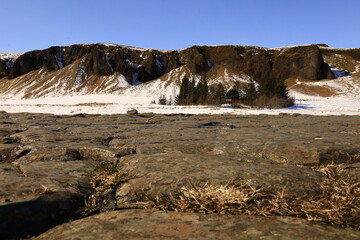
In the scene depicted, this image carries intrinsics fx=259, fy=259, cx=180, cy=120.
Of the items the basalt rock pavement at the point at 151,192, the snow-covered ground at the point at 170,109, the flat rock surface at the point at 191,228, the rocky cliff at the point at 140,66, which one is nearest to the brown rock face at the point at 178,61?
the rocky cliff at the point at 140,66

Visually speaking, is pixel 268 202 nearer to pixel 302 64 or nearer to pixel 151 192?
pixel 151 192

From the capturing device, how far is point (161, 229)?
1.51m

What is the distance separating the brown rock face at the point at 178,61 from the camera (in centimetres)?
10162

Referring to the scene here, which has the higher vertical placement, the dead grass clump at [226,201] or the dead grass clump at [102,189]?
the dead grass clump at [226,201]

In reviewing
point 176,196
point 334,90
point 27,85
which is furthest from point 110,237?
point 27,85

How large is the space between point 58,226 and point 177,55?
4978 inches

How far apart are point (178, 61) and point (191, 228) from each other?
123296 mm

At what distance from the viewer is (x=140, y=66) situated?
124 metres

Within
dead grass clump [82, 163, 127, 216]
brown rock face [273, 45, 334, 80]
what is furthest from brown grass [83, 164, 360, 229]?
brown rock face [273, 45, 334, 80]

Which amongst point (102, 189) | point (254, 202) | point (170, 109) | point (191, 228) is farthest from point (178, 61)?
point (191, 228)

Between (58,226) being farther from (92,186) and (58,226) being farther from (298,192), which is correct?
(298,192)

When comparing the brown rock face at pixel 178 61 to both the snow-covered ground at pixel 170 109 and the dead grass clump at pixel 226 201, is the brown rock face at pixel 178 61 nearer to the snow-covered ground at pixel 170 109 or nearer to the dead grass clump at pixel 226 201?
the snow-covered ground at pixel 170 109

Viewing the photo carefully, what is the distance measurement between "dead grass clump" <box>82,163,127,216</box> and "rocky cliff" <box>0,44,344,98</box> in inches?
3812

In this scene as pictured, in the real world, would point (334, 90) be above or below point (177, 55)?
below
